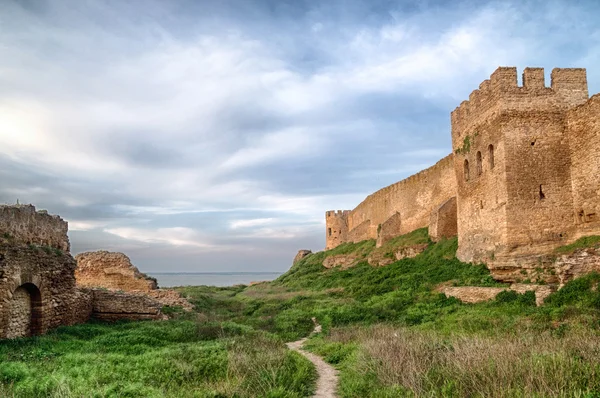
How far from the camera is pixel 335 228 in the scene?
170 feet

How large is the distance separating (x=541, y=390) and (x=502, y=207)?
37.5 ft

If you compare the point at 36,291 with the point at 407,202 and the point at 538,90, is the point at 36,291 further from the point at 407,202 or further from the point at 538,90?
the point at 407,202

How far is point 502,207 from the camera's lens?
16.6 meters

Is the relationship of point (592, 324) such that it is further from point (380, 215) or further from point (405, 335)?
point (380, 215)

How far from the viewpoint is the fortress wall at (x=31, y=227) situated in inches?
460

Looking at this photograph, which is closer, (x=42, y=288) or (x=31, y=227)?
(x=42, y=288)

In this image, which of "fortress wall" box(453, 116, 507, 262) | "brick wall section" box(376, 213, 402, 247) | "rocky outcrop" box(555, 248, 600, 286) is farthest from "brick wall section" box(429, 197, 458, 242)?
"rocky outcrop" box(555, 248, 600, 286)

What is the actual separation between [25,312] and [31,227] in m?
2.26

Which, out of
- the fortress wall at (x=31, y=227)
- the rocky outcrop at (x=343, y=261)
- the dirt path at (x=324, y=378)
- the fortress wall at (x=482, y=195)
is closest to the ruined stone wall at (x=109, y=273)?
the fortress wall at (x=31, y=227)

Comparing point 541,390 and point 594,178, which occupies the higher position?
point 594,178

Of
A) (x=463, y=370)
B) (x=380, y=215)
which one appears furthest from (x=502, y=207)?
(x=380, y=215)

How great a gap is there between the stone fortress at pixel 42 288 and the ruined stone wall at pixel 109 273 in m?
5.61

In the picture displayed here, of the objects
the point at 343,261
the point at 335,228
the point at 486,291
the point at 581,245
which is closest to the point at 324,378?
the point at 486,291

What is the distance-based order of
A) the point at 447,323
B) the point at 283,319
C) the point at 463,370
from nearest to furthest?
1. the point at 463,370
2. the point at 447,323
3. the point at 283,319
